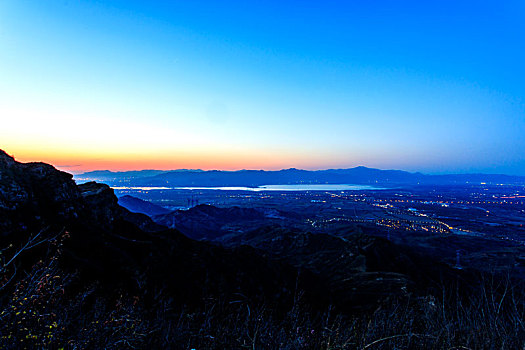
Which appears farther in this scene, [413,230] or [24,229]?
[413,230]

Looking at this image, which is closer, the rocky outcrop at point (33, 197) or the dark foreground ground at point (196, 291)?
the dark foreground ground at point (196, 291)

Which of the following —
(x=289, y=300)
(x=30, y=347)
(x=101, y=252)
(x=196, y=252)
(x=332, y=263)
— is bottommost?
(x=332, y=263)

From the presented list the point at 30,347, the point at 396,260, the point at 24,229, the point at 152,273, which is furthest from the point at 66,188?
the point at 396,260

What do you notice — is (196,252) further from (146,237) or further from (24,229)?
(24,229)

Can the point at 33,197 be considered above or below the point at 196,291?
above

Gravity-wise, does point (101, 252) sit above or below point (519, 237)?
above

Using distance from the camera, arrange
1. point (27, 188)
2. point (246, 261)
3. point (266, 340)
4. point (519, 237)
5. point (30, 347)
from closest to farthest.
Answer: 1. point (30, 347)
2. point (266, 340)
3. point (27, 188)
4. point (246, 261)
5. point (519, 237)

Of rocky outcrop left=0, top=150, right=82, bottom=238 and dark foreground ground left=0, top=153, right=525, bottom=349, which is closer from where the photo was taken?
dark foreground ground left=0, top=153, right=525, bottom=349

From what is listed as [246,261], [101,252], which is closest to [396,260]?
[246,261]

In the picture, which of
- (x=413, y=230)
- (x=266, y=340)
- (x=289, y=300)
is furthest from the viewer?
(x=413, y=230)
